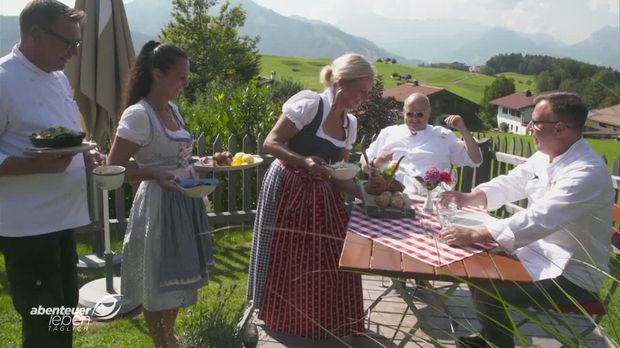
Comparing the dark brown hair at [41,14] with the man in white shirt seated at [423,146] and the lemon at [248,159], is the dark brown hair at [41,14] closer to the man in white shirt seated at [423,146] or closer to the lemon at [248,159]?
the lemon at [248,159]

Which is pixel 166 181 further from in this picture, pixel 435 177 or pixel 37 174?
pixel 435 177

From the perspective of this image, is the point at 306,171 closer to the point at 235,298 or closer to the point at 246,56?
the point at 235,298

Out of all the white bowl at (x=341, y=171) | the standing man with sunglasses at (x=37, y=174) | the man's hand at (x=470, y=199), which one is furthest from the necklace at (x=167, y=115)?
the man's hand at (x=470, y=199)

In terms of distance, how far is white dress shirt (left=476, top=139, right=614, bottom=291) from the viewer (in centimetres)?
220

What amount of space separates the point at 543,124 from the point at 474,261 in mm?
906

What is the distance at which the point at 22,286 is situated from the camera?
219 cm

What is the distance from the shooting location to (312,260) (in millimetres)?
2959

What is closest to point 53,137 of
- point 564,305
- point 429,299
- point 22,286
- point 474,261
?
point 22,286

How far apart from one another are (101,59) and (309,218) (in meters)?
2.71

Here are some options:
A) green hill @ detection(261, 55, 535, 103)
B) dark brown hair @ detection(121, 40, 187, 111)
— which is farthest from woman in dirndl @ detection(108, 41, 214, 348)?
green hill @ detection(261, 55, 535, 103)

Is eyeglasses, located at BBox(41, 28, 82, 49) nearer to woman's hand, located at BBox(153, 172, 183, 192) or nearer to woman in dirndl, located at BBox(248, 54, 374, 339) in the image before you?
woman's hand, located at BBox(153, 172, 183, 192)

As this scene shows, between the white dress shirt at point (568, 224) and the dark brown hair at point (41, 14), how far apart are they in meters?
2.25

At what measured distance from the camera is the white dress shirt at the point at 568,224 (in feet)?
7.21

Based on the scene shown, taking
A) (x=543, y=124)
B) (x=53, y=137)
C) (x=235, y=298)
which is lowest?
(x=235, y=298)
